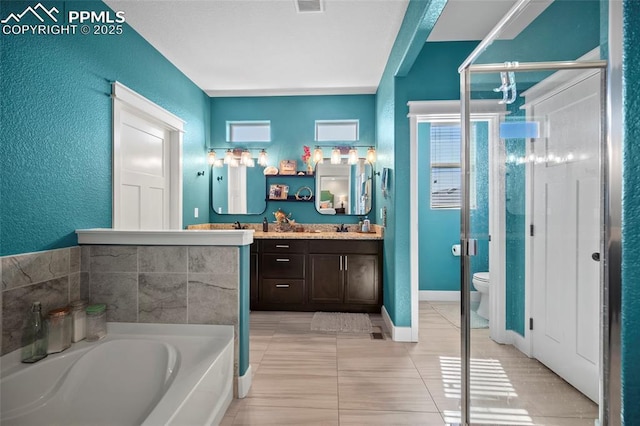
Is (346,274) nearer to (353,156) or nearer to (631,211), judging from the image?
(353,156)

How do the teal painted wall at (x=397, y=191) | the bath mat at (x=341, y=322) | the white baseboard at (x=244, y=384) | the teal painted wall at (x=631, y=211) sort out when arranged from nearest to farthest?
1. the teal painted wall at (x=631, y=211)
2. the white baseboard at (x=244, y=384)
3. the teal painted wall at (x=397, y=191)
4. the bath mat at (x=341, y=322)

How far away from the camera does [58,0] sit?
191cm

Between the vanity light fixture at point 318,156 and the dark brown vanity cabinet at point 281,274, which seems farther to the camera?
the vanity light fixture at point 318,156

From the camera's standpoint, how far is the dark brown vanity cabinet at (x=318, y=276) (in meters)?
3.49

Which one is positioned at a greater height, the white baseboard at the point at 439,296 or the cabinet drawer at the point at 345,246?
the cabinet drawer at the point at 345,246

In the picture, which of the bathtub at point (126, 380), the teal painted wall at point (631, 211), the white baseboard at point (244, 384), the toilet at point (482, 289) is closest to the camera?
the teal painted wall at point (631, 211)

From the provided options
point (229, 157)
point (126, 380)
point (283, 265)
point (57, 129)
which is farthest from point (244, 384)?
point (229, 157)

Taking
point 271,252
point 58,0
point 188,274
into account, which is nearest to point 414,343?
point 271,252

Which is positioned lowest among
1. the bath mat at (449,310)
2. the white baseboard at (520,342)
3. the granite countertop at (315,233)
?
the bath mat at (449,310)

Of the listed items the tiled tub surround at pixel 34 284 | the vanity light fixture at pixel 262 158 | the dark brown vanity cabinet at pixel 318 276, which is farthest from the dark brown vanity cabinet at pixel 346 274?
the tiled tub surround at pixel 34 284

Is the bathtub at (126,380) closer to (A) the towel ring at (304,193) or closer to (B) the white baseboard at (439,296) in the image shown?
(A) the towel ring at (304,193)

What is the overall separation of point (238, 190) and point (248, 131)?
81cm

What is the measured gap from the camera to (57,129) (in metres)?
1.86

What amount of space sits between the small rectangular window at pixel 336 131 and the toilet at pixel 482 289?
2805 mm
